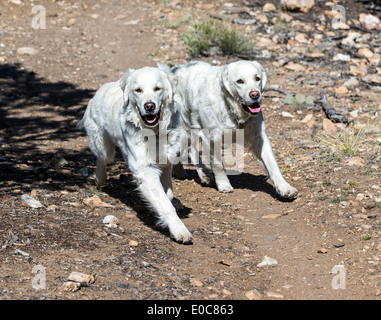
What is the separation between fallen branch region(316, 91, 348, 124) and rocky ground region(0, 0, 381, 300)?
0.11 m

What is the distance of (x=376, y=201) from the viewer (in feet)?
18.7

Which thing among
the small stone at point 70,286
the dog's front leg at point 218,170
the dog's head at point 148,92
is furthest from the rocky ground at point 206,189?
the dog's head at point 148,92

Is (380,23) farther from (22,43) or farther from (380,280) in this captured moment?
(380,280)

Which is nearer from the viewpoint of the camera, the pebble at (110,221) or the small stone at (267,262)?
the small stone at (267,262)

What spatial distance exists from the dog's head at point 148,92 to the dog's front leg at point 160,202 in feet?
1.62

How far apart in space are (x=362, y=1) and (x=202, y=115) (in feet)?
28.6

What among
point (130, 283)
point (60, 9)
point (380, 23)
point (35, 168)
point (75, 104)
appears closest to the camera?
point (130, 283)

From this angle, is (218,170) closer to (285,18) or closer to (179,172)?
(179,172)

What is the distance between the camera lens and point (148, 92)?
17.1 ft

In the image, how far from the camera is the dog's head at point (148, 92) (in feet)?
16.9

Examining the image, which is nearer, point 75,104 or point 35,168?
point 35,168

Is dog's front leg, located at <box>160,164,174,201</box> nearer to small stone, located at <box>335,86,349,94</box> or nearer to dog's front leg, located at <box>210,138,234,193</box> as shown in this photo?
dog's front leg, located at <box>210,138,234,193</box>

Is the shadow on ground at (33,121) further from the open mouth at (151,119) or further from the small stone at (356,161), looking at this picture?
the small stone at (356,161)

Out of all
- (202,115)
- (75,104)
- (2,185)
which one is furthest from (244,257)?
(75,104)
